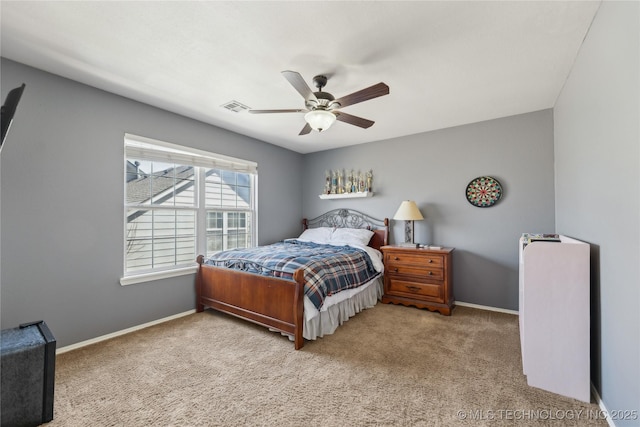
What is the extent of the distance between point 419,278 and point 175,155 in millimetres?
3501

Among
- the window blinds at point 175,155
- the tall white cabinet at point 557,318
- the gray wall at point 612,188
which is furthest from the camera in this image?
the window blinds at point 175,155

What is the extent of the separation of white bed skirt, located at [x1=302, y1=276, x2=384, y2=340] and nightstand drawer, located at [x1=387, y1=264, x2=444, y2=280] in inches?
11.8

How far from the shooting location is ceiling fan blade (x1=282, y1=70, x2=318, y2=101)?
1.88 metres

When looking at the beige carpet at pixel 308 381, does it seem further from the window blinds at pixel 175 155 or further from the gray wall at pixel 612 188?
the window blinds at pixel 175 155

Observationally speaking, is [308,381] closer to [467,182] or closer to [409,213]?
[409,213]

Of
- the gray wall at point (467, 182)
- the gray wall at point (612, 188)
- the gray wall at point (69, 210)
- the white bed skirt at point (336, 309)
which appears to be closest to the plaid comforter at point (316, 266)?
the white bed skirt at point (336, 309)

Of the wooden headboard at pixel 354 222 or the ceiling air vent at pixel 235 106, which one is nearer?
the ceiling air vent at pixel 235 106

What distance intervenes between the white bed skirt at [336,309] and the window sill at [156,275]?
1.79m

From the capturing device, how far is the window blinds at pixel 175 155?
3.08 metres

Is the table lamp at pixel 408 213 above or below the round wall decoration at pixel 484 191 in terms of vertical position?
below

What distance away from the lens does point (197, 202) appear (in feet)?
12.2

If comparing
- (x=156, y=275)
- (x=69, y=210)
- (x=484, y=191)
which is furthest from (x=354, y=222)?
(x=69, y=210)

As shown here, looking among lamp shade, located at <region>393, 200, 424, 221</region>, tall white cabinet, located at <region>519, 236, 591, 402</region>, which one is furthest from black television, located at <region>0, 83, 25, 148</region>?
lamp shade, located at <region>393, 200, 424, 221</region>

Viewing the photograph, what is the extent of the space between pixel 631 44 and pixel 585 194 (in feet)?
3.49
